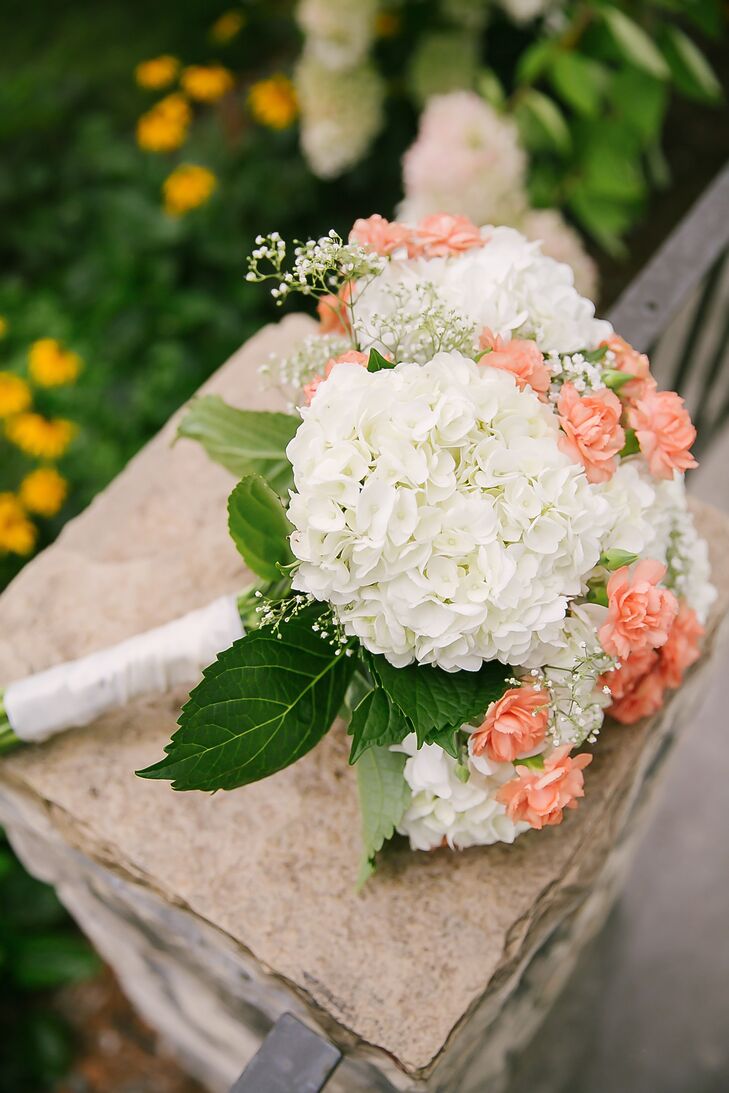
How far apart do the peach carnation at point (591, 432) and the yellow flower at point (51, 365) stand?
1412 millimetres

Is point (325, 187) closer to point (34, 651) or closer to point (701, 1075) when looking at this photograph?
point (34, 651)

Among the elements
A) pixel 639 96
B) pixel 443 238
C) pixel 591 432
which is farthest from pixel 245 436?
pixel 639 96

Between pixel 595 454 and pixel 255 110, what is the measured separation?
1871 mm

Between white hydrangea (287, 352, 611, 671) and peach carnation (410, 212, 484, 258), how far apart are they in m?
0.21

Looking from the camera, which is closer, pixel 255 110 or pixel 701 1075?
pixel 701 1075

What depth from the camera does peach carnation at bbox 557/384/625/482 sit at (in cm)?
76

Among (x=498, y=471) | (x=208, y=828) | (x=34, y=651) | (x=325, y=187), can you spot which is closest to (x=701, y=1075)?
(x=208, y=828)

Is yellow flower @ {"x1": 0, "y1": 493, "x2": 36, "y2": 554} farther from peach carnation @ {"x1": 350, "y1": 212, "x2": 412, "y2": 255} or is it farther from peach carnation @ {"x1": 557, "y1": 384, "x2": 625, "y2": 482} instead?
peach carnation @ {"x1": 557, "y1": 384, "x2": 625, "y2": 482}

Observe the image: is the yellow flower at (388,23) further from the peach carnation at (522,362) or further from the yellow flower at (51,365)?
the peach carnation at (522,362)

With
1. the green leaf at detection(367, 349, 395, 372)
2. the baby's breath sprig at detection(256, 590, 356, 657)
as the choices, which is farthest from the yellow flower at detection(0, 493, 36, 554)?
the green leaf at detection(367, 349, 395, 372)

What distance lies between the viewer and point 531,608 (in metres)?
0.71

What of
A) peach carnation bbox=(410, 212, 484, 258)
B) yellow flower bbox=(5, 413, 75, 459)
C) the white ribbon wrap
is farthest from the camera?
yellow flower bbox=(5, 413, 75, 459)

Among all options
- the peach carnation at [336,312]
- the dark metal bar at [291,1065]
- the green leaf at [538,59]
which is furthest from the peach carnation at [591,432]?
the green leaf at [538,59]

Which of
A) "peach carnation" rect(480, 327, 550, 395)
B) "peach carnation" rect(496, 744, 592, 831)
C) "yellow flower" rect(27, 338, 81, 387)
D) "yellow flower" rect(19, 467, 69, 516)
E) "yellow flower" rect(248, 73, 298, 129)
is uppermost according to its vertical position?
"peach carnation" rect(480, 327, 550, 395)
